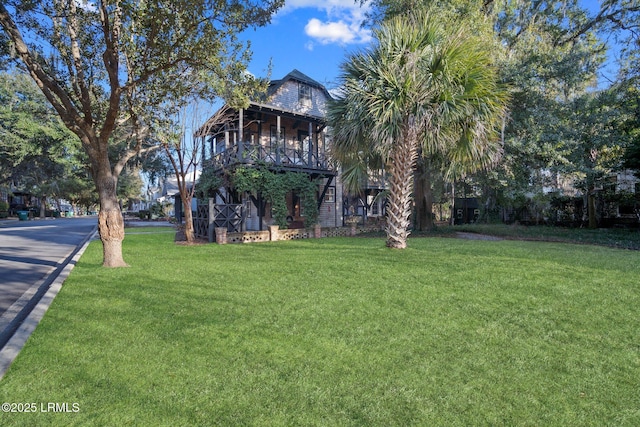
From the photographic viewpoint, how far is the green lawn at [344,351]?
2.57m

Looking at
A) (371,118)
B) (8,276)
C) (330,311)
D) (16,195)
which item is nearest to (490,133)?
(371,118)

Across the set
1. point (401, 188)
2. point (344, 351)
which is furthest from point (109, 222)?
point (401, 188)

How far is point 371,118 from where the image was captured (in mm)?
9938

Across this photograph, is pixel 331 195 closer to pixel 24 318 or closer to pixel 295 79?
pixel 295 79

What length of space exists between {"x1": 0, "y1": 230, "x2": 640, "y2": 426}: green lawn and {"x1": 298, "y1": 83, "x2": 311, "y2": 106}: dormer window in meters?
16.9

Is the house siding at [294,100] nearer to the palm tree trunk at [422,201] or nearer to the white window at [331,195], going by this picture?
the white window at [331,195]

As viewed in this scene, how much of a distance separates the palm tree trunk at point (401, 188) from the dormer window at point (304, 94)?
41.2 ft

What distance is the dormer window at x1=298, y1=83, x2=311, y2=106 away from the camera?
70.1ft

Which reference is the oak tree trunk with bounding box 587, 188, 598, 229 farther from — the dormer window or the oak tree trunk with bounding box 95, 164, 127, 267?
the oak tree trunk with bounding box 95, 164, 127, 267

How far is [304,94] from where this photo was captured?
21.6 metres

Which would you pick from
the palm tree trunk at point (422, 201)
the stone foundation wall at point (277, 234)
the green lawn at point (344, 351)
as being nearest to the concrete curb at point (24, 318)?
the green lawn at point (344, 351)

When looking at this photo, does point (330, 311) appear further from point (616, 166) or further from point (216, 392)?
point (616, 166)

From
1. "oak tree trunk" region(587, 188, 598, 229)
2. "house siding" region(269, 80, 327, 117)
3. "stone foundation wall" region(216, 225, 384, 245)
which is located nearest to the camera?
"stone foundation wall" region(216, 225, 384, 245)

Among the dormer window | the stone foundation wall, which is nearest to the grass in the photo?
the stone foundation wall
